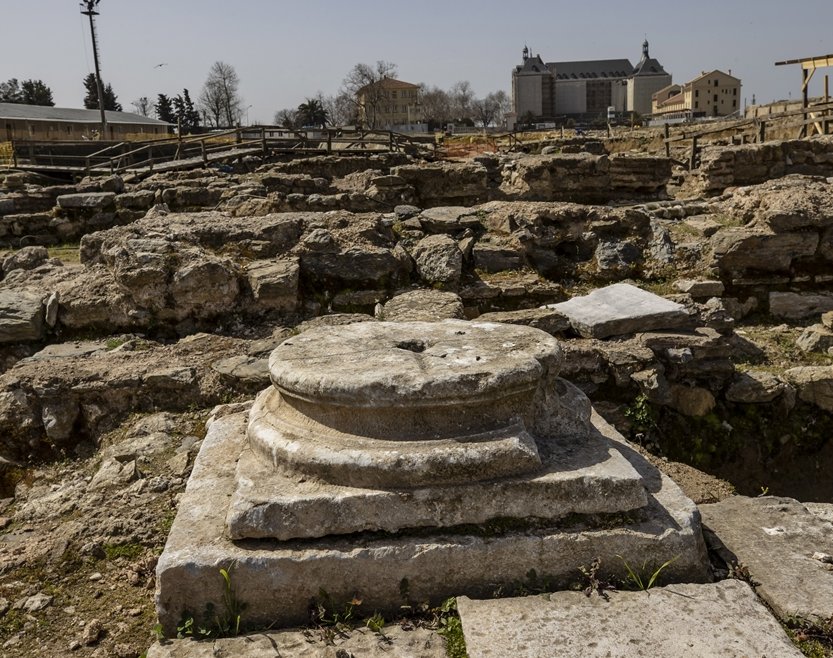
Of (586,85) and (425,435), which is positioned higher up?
(586,85)

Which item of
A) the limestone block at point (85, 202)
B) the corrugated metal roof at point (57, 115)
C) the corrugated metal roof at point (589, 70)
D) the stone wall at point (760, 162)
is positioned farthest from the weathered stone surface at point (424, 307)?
the corrugated metal roof at point (589, 70)

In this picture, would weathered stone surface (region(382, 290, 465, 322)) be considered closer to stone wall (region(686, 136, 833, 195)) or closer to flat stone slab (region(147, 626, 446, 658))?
flat stone slab (region(147, 626, 446, 658))

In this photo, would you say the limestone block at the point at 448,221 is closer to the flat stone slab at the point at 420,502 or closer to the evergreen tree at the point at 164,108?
the flat stone slab at the point at 420,502

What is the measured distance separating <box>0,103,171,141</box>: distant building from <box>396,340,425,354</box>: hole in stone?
40.0m

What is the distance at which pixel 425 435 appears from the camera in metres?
2.86

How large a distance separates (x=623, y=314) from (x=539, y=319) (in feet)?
2.10

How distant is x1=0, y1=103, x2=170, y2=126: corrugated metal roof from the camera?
4400 cm

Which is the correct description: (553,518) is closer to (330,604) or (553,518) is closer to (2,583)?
(330,604)

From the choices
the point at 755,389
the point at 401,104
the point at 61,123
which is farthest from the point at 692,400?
the point at 401,104

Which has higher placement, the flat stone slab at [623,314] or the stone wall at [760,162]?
the stone wall at [760,162]

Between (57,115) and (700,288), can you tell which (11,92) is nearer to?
(57,115)

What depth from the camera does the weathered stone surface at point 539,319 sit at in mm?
5340

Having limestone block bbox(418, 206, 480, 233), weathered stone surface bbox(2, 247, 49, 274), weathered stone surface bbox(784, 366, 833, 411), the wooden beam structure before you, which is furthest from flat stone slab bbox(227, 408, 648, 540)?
the wooden beam structure

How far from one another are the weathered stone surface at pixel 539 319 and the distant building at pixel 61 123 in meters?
38.6
